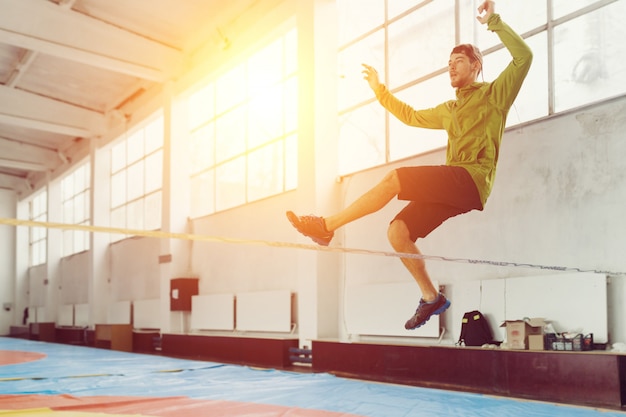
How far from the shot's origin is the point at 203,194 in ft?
45.9

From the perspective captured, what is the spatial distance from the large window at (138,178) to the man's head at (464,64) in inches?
503

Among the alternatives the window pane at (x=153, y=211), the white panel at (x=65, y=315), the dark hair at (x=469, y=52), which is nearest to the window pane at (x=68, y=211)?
the white panel at (x=65, y=315)

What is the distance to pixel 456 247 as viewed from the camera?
7.96m

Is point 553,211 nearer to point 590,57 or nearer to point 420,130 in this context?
point 590,57

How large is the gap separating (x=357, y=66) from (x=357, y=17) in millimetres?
807

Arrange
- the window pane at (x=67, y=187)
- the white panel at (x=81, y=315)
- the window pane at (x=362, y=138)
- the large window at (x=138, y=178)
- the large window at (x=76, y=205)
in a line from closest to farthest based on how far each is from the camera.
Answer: the window pane at (x=362, y=138) → the large window at (x=138, y=178) → the white panel at (x=81, y=315) → the large window at (x=76, y=205) → the window pane at (x=67, y=187)

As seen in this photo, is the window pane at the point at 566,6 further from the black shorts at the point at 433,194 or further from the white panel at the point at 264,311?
the white panel at the point at 264,311

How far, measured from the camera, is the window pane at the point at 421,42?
27.2ft

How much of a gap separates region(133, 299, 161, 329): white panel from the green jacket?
12.4 m

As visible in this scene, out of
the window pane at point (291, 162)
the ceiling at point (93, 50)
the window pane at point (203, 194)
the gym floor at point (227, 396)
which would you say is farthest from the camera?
the window pane at point (203, 194)

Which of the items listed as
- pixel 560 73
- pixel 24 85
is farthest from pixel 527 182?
pixel 24 85

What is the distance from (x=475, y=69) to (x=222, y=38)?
8.93 m

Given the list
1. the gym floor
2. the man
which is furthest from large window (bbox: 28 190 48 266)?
the man

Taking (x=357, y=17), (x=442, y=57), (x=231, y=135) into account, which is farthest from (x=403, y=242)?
(x=231, y=135)
